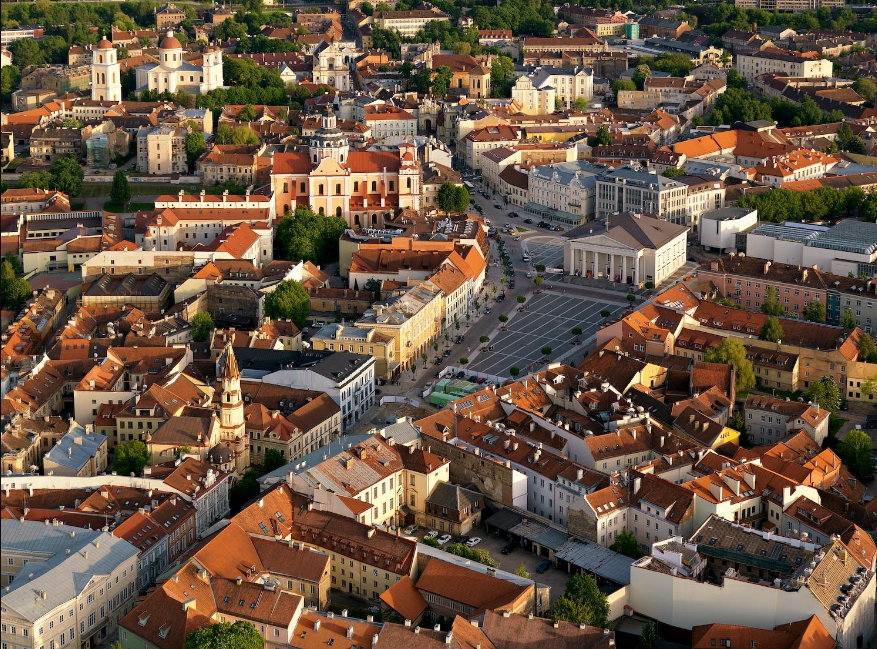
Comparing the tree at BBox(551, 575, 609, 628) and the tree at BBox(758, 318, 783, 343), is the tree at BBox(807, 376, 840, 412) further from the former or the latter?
the tree at BBox(551, 575, 609, 628)

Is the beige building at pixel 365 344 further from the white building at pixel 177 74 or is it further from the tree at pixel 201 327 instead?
the white building at pixel 177 74

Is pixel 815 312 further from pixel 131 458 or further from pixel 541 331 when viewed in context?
pixel 131 458

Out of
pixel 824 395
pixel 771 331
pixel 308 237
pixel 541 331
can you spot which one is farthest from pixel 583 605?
pixel 308 237

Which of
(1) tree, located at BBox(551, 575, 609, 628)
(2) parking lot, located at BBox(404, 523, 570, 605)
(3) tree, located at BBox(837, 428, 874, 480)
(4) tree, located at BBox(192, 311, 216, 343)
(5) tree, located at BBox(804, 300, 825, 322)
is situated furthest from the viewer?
(5) tree, located at BBox(804, 300, 825, 322)

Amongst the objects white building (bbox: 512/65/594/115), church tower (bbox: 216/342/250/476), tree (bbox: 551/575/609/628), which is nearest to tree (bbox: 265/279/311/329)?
church tower (bbox: 216/342/250/476)

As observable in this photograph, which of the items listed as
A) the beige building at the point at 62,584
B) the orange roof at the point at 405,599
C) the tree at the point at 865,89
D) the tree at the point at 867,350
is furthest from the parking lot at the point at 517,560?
the tree at the point at 865,89

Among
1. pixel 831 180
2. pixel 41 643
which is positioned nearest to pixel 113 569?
pixel 41 643
